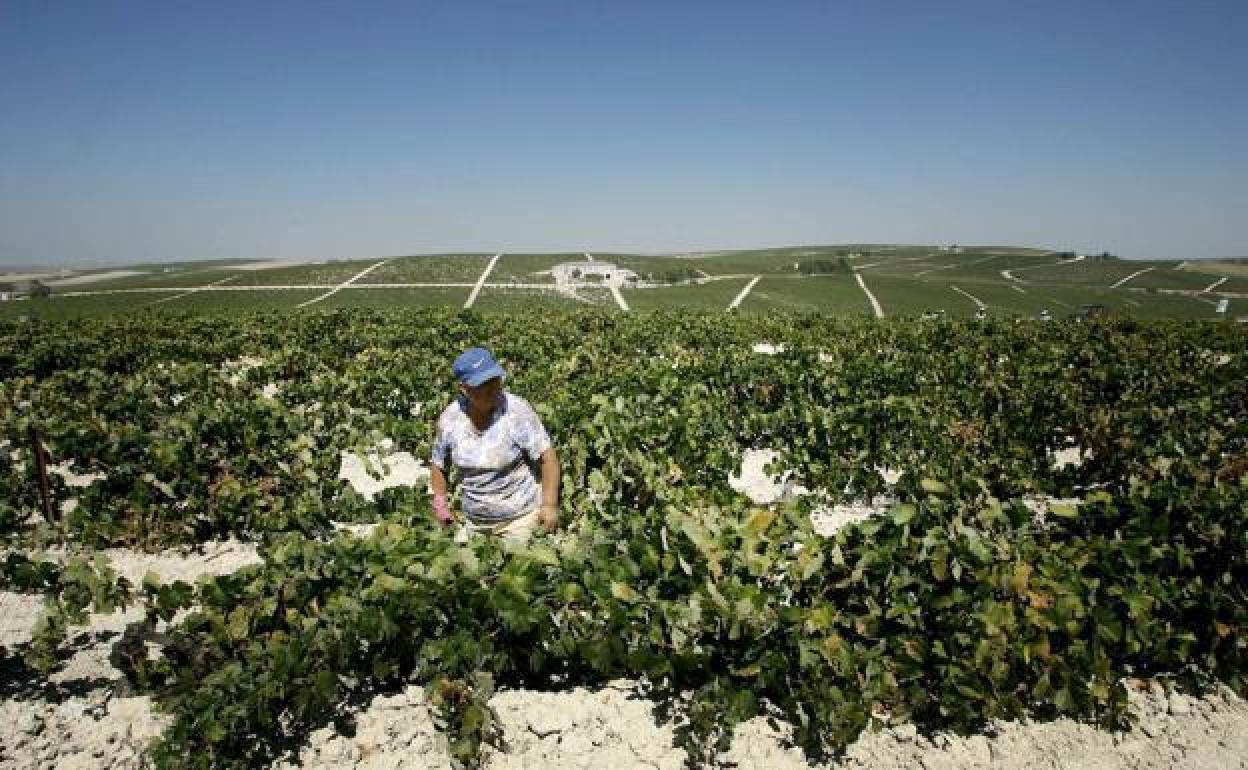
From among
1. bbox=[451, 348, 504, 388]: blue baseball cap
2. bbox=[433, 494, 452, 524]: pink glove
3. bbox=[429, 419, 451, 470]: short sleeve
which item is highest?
bbox=[451, 348, 504, 388]: blue baseball cap

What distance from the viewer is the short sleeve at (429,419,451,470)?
497 centimetres

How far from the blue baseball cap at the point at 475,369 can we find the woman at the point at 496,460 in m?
0.02

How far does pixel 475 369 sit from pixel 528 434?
0.73 m

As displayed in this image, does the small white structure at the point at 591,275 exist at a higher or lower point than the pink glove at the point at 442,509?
higher

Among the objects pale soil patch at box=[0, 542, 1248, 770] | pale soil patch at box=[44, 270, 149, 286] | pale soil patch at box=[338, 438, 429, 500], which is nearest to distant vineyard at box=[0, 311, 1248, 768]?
pale soil patch at box=[0, 542, 1248, 770]

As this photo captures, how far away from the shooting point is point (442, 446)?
5.01 metres

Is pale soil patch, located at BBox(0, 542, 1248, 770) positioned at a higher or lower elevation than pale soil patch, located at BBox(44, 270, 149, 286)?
lower

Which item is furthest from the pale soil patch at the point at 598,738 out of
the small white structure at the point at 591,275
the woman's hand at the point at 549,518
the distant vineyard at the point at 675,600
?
the small white structure at the point at 591,275

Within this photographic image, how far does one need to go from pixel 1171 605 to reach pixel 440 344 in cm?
1766

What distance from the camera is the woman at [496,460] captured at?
15.9 ft

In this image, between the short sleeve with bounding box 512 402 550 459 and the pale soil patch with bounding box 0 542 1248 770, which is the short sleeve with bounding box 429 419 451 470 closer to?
the short sleeve with bounding box 512 402 550 459

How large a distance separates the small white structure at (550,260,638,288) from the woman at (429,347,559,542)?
258 ft

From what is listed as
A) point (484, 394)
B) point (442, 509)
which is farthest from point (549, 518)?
point (484, 394)

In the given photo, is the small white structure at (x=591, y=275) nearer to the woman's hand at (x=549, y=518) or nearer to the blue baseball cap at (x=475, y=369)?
the woman's hand at (x=549, y=518)
